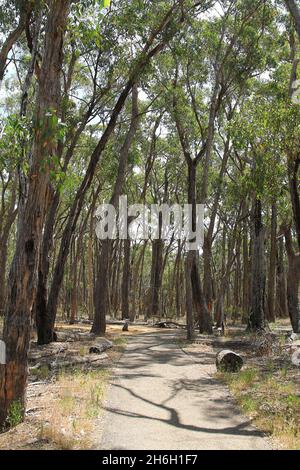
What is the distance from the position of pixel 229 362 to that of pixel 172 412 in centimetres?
383

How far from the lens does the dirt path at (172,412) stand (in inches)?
251

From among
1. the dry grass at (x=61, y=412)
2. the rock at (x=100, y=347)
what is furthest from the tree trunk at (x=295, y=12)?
the rock at (x=100, y=347)

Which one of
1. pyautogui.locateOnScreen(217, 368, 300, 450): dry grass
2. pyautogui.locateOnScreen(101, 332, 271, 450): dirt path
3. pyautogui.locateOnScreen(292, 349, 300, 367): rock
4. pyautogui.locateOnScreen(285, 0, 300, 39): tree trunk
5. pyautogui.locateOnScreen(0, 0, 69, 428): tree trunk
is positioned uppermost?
pyautogui.locateOnScreen(285, 0, 300, 39): tree trunk

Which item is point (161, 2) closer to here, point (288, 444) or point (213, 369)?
point (213, 369)

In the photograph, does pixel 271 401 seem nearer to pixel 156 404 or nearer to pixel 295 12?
pixel 156 404

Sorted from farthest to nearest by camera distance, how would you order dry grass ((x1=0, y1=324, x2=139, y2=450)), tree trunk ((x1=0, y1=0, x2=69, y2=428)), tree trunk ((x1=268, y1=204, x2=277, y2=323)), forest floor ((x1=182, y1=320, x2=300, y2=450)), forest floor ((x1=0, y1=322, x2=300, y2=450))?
tree trunk ((x1=268, y1=204, x2=277, y2=323)) → tree trunk ((x1=0, y1=0, x2=69, y2=428)) → forest floor ((x1=182, y1=320, x2=300, y2=450)) → forest floor ((x1=0, y1=322, x2=300, y2=450)) → dry grass ((x1=0, y1=324, x2=139, y2=450))

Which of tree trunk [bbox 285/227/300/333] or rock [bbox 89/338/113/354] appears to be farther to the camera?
tree trunk [bbox 285/227/300/333]

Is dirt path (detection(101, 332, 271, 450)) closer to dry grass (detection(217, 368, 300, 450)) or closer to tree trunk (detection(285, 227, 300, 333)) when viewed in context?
dry grass (detection(217, 368, 300, 450))

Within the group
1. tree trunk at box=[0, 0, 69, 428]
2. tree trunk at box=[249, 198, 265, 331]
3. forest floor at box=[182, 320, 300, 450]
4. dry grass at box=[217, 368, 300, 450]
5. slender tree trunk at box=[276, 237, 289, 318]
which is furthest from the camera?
slender tree trunk at box=[276, 237, 289, 318]

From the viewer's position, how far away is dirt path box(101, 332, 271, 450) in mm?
6367

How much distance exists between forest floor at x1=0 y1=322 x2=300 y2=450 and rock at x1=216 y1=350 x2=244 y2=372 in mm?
338

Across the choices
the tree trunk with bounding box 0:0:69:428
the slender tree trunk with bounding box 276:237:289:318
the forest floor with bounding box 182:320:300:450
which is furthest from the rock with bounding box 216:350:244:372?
the slender tree trunk with bounding box 276:237:289:318

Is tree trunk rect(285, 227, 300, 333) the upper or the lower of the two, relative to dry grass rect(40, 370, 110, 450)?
upper

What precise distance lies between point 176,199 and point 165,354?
2356 cm
